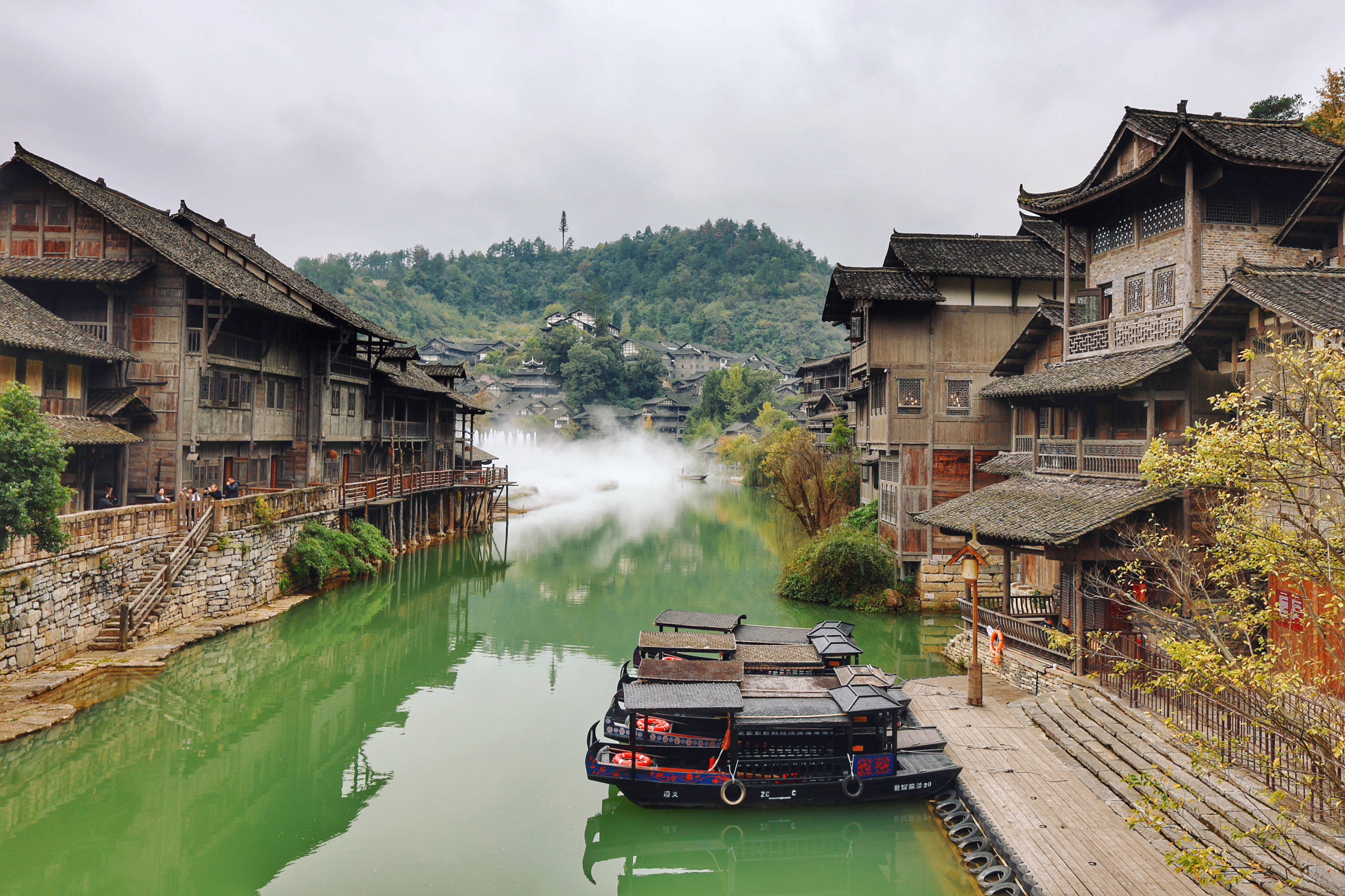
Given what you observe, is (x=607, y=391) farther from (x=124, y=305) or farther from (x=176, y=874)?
(x=176, y=874)

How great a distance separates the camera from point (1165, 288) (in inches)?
761

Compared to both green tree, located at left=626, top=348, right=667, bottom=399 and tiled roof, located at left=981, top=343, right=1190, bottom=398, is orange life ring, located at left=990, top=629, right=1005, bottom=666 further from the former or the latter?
green tree, located at left=626, top=348, right=667, bottom=399

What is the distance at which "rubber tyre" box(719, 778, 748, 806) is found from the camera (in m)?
13.1

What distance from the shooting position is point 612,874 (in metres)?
12.3

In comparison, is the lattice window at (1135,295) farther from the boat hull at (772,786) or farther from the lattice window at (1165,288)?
the boat hull at (772,786)

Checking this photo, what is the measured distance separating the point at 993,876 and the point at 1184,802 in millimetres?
2592

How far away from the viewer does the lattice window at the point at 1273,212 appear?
60.7 ft

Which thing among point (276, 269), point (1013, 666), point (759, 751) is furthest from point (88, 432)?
point (1013, 666)

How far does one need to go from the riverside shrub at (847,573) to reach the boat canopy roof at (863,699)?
14.5 m

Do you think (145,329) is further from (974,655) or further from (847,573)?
(974,655)

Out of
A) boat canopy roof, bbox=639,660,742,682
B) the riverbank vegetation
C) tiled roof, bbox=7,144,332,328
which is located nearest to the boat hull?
boat canopy roof, bbox=639,660,742,682

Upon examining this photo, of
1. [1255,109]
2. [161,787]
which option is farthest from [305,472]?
[1255,109]

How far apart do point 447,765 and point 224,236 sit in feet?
88.2

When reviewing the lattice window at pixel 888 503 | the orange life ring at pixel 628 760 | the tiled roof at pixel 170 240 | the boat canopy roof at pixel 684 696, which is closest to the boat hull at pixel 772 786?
the orange life ring at pixel 628 760
